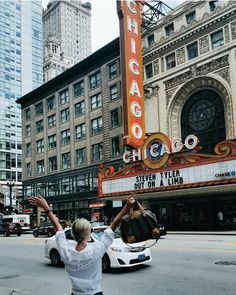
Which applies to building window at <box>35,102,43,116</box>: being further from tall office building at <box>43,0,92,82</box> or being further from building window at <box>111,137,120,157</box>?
tall office building at <box>43,0,92,82</box>

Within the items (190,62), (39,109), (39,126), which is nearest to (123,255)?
(190,62)

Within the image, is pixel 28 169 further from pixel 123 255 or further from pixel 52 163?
pixel 123 255

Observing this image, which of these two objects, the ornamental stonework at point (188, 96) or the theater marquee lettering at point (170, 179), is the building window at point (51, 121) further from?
the ornamental stonework at point (188, 96)

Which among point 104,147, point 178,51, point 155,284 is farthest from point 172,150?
point 155,284

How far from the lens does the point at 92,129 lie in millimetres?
49469

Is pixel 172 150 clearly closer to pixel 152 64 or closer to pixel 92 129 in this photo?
pixel 152 64

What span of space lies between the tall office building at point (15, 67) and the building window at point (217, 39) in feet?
266

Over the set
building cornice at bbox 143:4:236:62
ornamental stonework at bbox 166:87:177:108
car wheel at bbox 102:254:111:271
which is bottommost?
car wheel at bbox 102:254:111:271

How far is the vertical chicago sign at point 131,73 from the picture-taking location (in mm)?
37375

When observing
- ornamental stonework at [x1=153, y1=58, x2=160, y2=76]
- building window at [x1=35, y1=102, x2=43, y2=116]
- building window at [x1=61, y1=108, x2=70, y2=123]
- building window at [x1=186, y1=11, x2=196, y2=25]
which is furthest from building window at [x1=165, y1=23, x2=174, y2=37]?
building window at [x1=35, y1=102, x2=43, y2=116]

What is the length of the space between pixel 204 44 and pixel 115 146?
50.8ft

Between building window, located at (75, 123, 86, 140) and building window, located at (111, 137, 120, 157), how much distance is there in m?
6.15

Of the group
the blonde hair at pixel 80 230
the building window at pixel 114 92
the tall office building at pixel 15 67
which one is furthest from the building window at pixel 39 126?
the blonde hair at pixel 80 230

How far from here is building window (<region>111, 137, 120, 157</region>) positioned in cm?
4525
